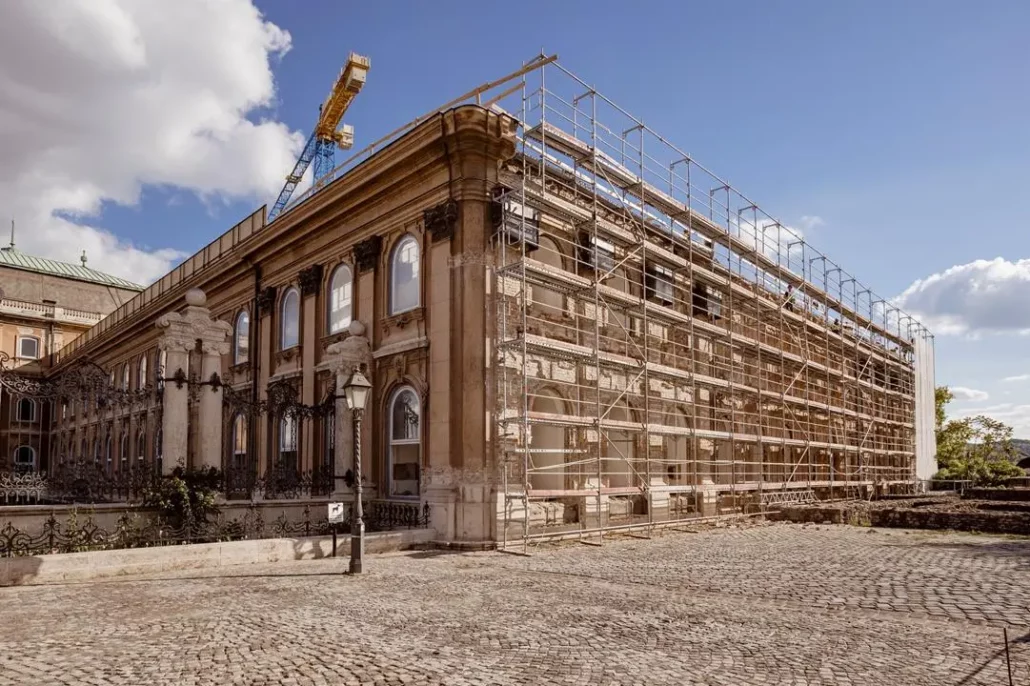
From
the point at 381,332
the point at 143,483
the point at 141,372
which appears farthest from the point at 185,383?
the point at 141,372

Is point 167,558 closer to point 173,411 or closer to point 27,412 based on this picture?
point 173,411

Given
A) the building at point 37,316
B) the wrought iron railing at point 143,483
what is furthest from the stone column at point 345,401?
the building at point 37,316

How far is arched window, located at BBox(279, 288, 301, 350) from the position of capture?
2453 cm

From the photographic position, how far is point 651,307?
66.9 ft

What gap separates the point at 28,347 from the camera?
53.4 metres

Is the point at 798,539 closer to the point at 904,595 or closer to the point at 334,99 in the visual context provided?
the point at 904,595

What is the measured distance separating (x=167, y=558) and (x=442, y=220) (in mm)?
8883

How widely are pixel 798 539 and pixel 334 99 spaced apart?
5468 centimetres

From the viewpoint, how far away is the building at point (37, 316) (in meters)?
50.9

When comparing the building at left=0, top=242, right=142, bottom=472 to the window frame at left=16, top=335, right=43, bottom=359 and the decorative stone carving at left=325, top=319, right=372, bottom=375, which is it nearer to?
the window frame at left=16, top=335, right=43, bottom=359

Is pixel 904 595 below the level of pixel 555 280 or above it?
below

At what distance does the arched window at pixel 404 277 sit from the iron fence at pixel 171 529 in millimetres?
4778

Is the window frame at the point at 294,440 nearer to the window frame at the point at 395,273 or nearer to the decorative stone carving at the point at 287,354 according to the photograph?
the decorative stone carving at the point at 287,354

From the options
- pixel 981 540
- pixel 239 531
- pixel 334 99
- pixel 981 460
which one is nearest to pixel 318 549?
pixel 239 531
